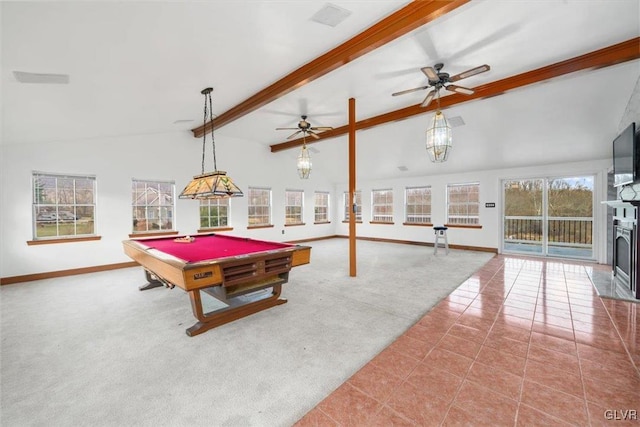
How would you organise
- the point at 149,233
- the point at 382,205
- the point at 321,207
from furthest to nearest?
1. the point at 321,207
2. the point at 382,205
3. the point at 149,233

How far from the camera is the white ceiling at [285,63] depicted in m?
1.99

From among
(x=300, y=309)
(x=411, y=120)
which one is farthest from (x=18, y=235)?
(x=411, y=120)

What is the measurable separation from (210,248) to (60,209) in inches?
139

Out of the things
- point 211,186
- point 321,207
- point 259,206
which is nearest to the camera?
point 211,186

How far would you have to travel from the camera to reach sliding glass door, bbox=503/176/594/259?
570cm

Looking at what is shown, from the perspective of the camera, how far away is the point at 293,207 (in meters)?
8.66

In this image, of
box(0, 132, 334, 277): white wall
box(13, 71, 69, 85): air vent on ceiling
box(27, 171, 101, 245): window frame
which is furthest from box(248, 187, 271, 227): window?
box(13, 71, 69, 85): air vent on ceiling

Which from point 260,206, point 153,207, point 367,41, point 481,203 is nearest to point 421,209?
point 481,203

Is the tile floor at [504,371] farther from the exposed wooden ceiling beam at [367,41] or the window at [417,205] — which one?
the window at [417,205]

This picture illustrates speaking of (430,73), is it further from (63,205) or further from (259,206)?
(63,205)

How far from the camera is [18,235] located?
439 cm

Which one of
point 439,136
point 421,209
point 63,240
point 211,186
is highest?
point 439,136

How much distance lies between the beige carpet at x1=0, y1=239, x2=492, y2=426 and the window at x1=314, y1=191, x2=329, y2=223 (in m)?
5.34

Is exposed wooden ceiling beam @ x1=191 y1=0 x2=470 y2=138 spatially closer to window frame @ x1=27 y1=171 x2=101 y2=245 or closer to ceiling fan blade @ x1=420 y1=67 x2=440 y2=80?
ceiling fan blade @ x1=420 y1=67 x2=440 y2=80
